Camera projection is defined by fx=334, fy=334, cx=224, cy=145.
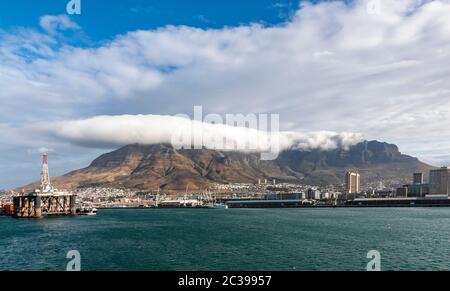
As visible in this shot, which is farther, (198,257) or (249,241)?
(249,241)

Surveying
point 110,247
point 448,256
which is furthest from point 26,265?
point 448,256

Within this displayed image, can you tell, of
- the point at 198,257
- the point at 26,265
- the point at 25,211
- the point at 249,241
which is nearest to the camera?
the point at 26,265
